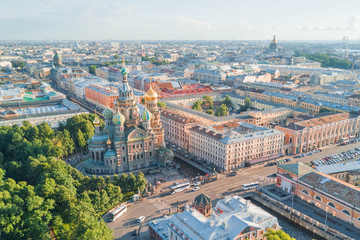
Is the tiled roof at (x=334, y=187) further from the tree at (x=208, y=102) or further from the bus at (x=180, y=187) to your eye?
the tree at (x=208, y=102)

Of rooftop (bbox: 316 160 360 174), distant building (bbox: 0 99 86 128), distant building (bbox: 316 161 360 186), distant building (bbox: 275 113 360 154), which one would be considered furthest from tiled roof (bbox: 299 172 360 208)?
distant building (bbox: 0 99 86 128)

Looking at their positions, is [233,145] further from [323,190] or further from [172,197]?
[323,190]

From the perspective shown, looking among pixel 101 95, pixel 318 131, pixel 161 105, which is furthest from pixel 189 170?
pixel 101 95

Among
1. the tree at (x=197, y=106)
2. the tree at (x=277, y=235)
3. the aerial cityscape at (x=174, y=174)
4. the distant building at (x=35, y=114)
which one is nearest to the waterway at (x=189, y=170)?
the aerial cityscape at (x=174, y=174)

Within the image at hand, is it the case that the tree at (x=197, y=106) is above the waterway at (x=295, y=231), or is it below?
above

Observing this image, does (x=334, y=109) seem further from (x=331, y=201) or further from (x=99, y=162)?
(x=99, y=162)

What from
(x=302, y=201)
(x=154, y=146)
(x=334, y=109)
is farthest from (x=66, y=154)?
(x=334, y=109)
